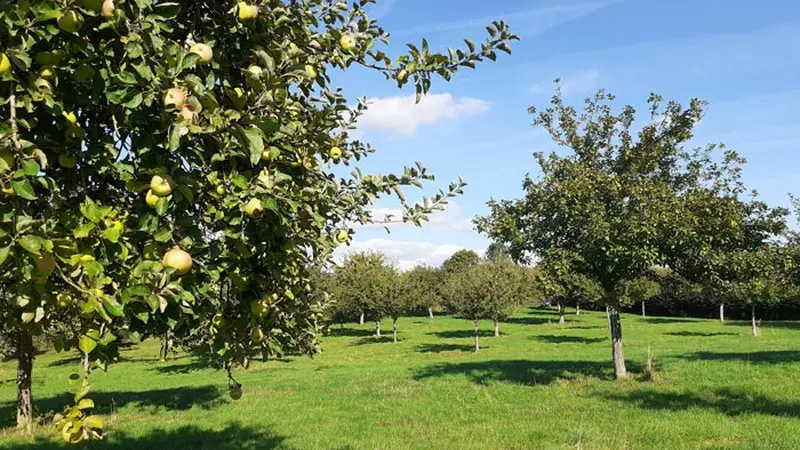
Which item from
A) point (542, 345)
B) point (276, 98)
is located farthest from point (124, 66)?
point (542, 345)

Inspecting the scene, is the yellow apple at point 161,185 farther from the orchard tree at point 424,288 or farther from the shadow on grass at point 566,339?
the orchard tree at point 424,288

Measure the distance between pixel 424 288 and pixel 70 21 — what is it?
195 ft

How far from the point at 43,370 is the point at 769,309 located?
62.4m

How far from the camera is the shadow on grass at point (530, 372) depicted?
19453mm

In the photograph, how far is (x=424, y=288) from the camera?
61188mm

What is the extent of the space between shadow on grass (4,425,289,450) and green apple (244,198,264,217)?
29.4ft

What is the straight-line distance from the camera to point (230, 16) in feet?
11.1

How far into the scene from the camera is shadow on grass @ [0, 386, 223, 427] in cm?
1697

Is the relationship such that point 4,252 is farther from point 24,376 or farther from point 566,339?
point 566,339

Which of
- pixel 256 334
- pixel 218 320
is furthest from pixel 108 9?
pixel 256 334

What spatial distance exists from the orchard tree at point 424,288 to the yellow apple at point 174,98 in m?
46.9

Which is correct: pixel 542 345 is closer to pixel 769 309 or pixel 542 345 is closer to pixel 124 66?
pixel 769 309

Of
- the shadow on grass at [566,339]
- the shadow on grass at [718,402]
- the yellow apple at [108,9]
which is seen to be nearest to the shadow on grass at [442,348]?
the shadow on grass at [566,339]

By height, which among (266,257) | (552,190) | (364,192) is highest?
(552,190)
